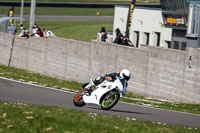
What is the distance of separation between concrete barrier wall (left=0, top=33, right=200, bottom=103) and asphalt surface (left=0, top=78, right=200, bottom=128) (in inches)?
161

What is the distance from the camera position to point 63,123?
38.0ft

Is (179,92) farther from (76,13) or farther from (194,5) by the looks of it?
(76,13)

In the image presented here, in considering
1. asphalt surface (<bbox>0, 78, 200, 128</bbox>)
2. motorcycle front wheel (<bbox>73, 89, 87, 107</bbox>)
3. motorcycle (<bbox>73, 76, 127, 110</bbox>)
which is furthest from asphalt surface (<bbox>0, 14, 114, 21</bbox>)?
motorcycle (<bbox>73, 76, 127, 110</bbox>)

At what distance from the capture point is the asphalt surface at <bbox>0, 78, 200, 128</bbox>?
15.6 metres

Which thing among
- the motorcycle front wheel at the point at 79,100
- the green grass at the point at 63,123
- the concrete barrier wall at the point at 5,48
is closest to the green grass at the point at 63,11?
the concrete barrier wall at the point at 5,48

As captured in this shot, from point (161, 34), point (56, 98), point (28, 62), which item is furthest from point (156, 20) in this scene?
point (56, 98)

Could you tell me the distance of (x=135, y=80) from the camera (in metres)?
25.1

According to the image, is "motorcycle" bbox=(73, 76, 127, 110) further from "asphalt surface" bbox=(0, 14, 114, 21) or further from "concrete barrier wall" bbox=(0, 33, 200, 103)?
"asphalt surface" bbox=(0, 14, 114, 21)

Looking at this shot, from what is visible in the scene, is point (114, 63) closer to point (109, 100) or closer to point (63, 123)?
point (109, 100)

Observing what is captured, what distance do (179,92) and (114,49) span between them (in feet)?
15.7

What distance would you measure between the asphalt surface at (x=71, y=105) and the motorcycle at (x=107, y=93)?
0.34 meters

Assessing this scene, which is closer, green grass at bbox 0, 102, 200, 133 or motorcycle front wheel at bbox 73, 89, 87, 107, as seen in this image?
green grass at bbox 0, 102, 200, 133

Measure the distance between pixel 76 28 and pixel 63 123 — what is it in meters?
Answer: 49.6

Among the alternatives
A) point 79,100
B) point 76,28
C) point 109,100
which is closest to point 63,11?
point 76,28
